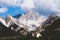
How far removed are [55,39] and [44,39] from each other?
46.9 ft

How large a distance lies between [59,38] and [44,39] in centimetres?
1380

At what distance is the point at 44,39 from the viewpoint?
653 ft

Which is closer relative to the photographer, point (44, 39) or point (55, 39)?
point (55, 39)

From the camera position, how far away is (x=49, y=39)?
195875 millimetres

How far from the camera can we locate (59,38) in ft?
626

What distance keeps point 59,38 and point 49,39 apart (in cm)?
887

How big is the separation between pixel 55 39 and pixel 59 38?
17.1ft

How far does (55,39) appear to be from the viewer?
187000 millimetres
